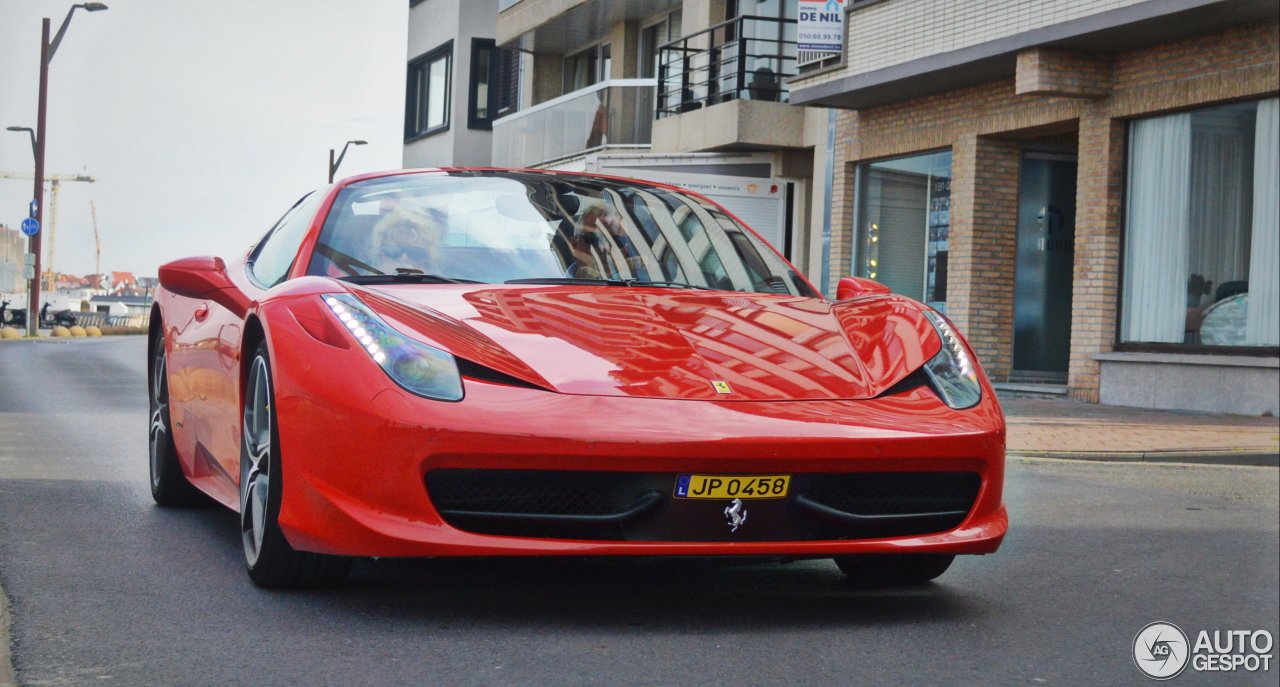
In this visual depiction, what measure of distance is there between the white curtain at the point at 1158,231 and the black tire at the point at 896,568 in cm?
1158

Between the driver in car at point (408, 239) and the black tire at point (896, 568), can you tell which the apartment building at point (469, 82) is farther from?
the black tire at point (896, 568)

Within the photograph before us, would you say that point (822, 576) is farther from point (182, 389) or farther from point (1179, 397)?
point (1179, 397)

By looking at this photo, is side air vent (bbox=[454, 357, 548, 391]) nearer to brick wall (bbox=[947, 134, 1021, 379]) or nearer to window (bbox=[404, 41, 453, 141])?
brick wall (bbox=[947, 134, 1021, 379])

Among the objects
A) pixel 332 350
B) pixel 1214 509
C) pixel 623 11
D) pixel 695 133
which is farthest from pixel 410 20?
pixel 332 350

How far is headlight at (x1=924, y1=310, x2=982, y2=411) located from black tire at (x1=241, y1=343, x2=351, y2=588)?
5.66ft

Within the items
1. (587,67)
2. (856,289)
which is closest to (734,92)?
(587,67)

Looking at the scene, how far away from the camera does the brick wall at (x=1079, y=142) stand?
47.1 feet

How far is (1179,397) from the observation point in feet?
48.5

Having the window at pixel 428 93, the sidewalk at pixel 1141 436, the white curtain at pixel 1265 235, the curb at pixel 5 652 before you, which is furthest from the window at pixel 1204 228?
the window at pixel 428 93

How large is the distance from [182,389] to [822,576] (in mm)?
2474

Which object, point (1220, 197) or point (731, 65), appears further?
point (731, 65)

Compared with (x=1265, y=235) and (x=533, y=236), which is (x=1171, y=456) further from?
(x=533, y=236)

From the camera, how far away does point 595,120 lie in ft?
85.4

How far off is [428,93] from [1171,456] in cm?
3040
